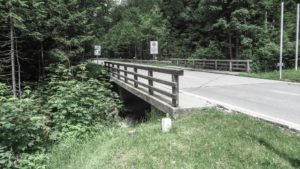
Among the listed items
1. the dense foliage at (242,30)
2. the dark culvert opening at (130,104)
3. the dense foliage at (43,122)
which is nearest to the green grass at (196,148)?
the dense foliage at (43,122)

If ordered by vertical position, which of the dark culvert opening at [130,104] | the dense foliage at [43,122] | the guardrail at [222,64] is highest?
the guardrail at [222,64]

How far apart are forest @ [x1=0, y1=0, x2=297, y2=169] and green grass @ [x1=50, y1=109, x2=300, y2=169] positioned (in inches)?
40.0

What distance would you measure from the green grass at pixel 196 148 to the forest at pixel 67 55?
1.02m

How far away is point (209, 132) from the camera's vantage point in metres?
5.95

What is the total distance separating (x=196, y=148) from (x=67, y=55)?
19.1 m

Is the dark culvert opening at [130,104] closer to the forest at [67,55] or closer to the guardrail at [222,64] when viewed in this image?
the forest at [67,55]

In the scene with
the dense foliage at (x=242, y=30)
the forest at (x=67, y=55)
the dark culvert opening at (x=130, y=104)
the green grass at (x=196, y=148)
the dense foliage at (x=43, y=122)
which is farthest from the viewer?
the dense foliage at (x=242, y=30)

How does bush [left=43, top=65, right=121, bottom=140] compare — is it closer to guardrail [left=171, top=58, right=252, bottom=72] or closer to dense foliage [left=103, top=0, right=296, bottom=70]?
guardrail [left=171, top=58, right=252, bottom=72]

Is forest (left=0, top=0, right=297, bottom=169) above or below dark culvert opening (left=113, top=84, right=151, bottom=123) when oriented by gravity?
above

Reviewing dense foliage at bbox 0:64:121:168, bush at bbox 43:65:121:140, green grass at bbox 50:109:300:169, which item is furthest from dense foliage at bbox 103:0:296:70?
green grass at bbox 50:109:300:169

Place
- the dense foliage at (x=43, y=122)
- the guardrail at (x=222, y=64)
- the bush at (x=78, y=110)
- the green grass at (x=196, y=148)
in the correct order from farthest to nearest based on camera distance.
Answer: the guardrail at (x=222, y=64)
the bush at (x=78, y=110)
the dense foliage at (x=43, y=122)
the green grass at (x=196, y=148)

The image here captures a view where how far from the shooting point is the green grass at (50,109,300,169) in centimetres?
483

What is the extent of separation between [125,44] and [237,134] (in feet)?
198

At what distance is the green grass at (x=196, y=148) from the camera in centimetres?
483
